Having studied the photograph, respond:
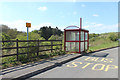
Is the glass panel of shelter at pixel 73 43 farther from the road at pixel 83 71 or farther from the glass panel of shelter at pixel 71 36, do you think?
the road at pixel 83 71

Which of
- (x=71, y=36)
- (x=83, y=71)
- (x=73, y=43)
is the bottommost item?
(x=83, y=71)

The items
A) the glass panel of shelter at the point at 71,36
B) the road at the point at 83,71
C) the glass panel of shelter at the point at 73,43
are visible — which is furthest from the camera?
the glass panel of shelter at the point at 71,36

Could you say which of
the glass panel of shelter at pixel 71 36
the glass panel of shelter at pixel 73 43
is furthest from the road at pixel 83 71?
the glass panel of shelter at pixel 71 36

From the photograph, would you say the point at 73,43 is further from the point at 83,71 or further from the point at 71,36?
the point at 83,71

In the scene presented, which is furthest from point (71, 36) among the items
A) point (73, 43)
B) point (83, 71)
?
point (83, 71)

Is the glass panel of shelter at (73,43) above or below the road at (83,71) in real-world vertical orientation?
A: above

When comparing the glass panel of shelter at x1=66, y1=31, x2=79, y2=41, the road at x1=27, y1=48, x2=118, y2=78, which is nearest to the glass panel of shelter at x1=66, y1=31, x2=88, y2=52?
the glass panel of shelter at x1=66, y1=31, x2=79, y2=41

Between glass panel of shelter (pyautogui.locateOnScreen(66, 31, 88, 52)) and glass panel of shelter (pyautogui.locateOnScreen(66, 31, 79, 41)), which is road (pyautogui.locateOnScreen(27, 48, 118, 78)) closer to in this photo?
glass panel of shelter (pyautogui.locateOnScreen(66, 31, 88, 52))

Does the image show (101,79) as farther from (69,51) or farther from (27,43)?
(69,51)

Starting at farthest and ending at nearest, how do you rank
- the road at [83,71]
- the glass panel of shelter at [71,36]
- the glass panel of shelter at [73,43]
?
1. the glass panel of shelter at [71,36]
2. the glass panel of shelter at [73,43]
3. the road at [83,71]

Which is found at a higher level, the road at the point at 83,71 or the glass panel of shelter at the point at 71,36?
the glass panel of shelter at the point at 71,36

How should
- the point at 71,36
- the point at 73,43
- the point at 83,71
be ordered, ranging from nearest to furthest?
the point at 83,71 < the point at 73,43 < the point at 71,36

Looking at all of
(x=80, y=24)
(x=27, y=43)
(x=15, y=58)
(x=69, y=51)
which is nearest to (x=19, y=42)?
(x=27, y=43)

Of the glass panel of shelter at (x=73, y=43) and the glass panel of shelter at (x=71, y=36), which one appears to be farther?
the glass panel of shelter at (x=71, y=36)
